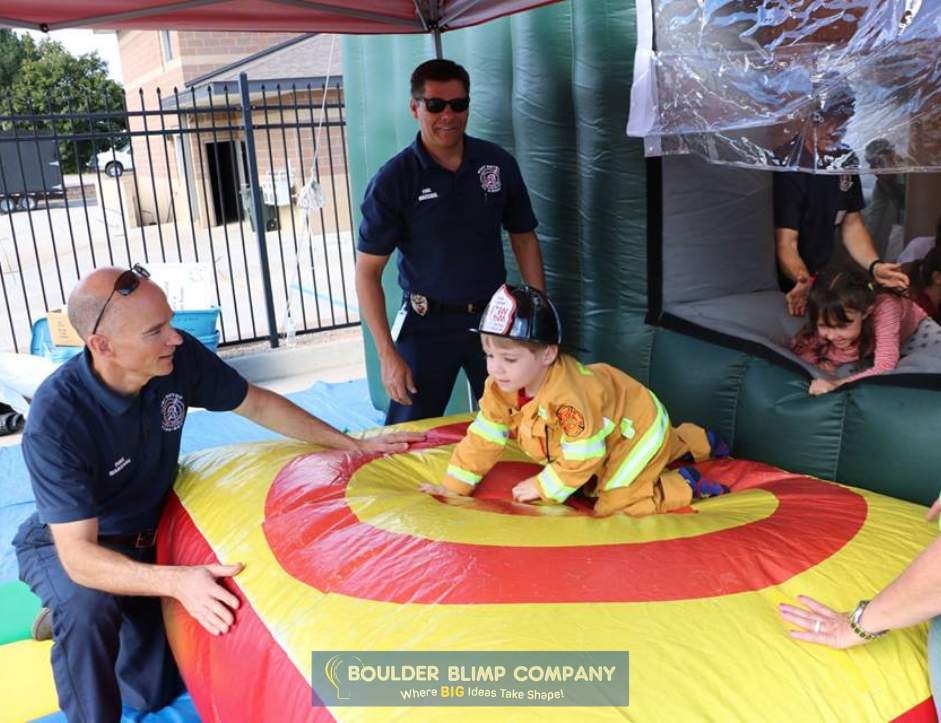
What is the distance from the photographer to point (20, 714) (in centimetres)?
246

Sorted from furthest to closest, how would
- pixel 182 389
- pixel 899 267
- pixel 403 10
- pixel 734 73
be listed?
pixel 403 10 → pixel 899 267 → pixel 182 389 → pixel 734 73

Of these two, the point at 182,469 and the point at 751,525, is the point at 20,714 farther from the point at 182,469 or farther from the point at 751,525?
the point at 751,525

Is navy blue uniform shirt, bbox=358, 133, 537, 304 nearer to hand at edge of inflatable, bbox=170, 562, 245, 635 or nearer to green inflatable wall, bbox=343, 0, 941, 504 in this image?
green inflatable wall, bbox=343, 0, 941, 504

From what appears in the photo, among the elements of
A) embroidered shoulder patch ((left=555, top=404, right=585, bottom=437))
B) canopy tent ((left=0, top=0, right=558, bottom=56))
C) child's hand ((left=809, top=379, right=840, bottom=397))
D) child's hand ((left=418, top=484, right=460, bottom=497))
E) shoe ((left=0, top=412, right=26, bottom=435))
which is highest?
canopy tent ((left=0, top=0, right=558, bottom=56))

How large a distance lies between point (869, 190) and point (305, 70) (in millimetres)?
11117

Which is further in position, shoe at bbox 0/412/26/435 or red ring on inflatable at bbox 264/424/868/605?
shoe at bbox 0/412/26/435

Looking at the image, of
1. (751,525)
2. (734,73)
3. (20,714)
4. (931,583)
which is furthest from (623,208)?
(20,714)

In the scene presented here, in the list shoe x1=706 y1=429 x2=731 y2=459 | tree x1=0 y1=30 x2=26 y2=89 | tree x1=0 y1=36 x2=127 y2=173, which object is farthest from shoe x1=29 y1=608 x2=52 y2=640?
tree x1=0 y1=30 x2=26 y2=89

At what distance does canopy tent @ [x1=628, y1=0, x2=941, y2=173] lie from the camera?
6.45 feet

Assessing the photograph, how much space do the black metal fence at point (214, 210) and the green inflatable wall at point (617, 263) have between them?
189cm

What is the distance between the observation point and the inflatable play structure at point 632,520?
1614mm

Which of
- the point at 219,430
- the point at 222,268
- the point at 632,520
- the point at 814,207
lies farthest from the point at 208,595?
the point at 222,268

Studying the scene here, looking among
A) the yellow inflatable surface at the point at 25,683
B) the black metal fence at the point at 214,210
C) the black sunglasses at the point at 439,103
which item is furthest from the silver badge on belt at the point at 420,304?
the black metal fence at the point at 214,210

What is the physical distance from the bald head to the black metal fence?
3253 mm
